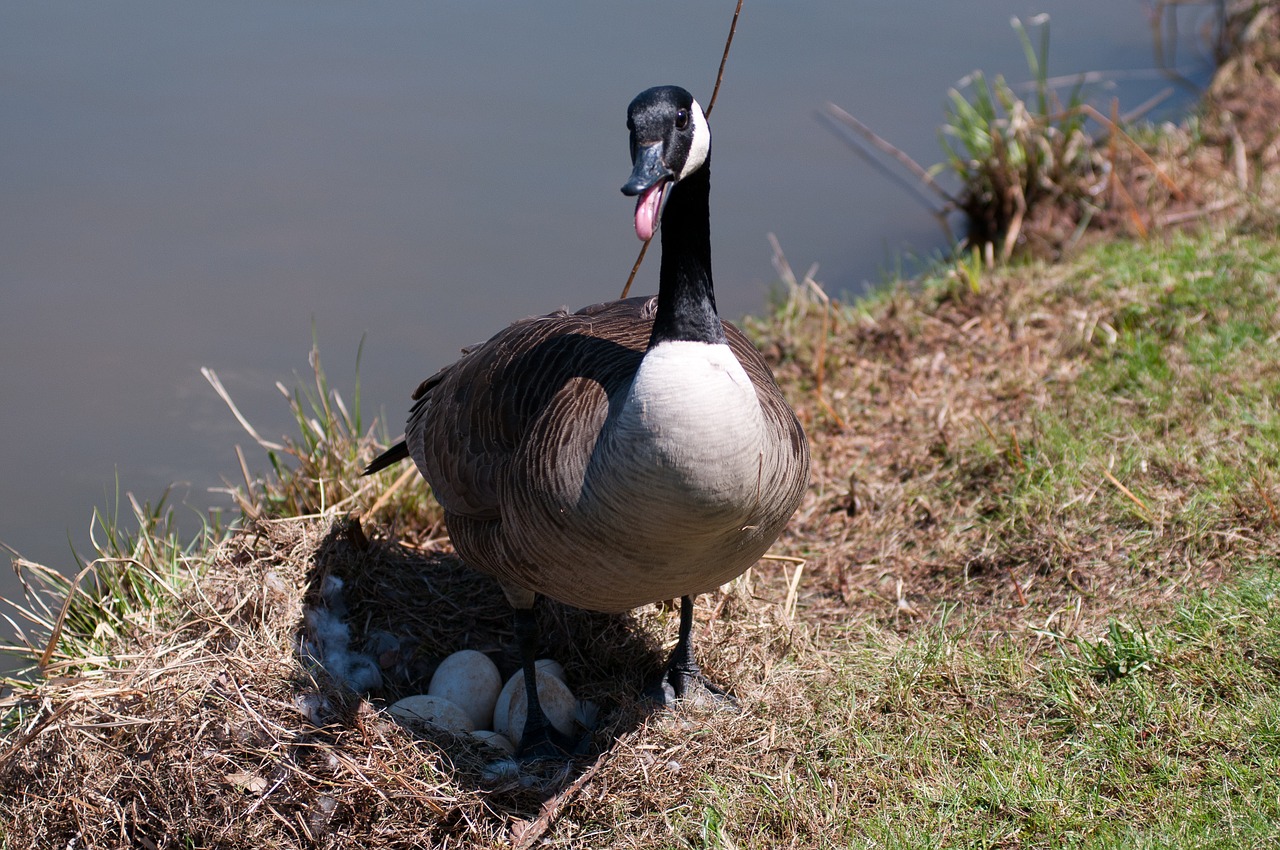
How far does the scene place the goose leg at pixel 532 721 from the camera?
378 centimetres

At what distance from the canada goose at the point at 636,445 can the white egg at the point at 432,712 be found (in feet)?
0.79

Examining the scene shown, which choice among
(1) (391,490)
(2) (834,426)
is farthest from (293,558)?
(2) (834,426)

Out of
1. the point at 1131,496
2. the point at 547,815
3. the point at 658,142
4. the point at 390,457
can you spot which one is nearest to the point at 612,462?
the point at 658,142

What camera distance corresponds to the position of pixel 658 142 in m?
2.91

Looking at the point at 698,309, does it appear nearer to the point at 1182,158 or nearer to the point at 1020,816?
the point at 1020,816

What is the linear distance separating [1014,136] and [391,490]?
15.7ft

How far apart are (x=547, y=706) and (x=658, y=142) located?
82.0 inches

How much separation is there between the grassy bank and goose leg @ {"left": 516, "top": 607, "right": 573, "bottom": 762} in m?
0.15

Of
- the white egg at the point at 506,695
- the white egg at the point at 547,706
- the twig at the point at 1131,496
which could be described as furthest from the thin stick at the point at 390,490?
the twig at the point at 1131,496

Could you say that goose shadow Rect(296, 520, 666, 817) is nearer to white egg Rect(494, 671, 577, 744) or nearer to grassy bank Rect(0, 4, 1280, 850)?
grassy bank Rect(0, 4, 1280, 850)

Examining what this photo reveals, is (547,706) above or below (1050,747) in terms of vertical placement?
below

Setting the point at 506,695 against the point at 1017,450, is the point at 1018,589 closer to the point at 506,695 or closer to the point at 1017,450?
the point at 1017,450

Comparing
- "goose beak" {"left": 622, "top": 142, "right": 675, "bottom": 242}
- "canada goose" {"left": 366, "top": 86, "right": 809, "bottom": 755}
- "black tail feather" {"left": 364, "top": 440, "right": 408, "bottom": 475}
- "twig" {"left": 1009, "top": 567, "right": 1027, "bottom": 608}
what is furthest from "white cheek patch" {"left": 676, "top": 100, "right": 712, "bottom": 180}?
"twig" {"left": 1009, "top": 567, "right": 1027, "bottom": 608}

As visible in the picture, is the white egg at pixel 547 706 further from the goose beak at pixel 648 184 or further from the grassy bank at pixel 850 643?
the goose beak at pixel 648 184
